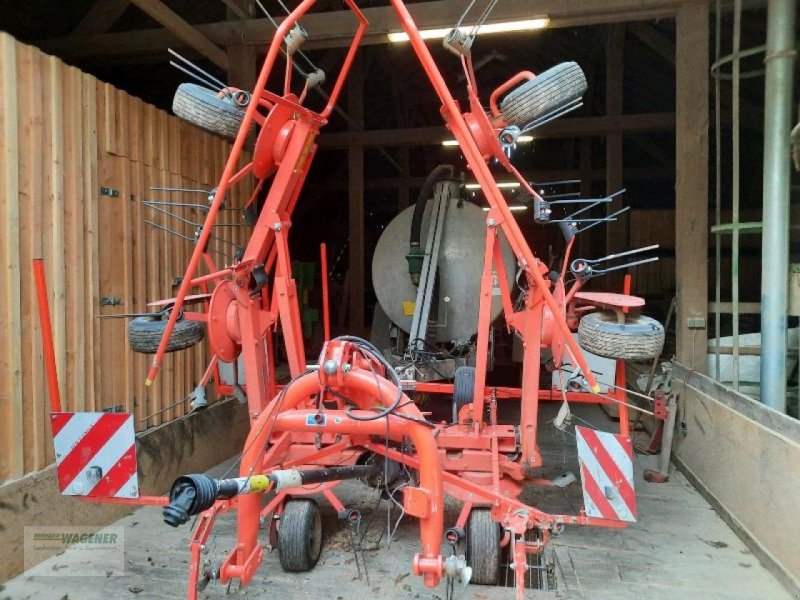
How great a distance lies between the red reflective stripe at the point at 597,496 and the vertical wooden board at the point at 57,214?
319cm

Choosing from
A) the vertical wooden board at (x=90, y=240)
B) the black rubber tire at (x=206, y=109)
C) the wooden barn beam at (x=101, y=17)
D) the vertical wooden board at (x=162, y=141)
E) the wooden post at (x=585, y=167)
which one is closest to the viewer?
the black rubber tire at (x=206, y=109)

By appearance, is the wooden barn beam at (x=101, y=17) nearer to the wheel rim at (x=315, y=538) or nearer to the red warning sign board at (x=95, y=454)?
the red warning sign board at (x=95, y=454)

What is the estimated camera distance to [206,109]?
3125 millimetres

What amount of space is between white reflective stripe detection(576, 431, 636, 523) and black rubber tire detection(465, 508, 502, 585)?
538mm

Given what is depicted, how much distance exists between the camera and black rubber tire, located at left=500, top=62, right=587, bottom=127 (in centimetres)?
296

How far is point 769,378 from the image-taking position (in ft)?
11.6

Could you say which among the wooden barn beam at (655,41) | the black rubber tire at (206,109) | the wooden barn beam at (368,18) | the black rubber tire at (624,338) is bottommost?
the black rubber tire at (624,338)

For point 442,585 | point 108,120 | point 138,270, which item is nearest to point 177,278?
point 138,270

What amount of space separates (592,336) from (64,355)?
325 centimetres

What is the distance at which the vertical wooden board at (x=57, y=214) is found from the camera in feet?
10.9

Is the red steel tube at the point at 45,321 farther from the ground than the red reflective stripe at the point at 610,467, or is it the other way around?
the red steel tube at the point at 45,321

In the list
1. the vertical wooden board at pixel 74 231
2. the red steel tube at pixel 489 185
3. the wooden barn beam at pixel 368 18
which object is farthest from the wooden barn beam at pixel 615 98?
the vertical wooden board at pixel 74 231

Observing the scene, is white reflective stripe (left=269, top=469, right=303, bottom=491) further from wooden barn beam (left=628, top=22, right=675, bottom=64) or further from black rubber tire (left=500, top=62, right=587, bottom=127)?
wooden barn beam (left=628, top=22, right=675, bottom=64)

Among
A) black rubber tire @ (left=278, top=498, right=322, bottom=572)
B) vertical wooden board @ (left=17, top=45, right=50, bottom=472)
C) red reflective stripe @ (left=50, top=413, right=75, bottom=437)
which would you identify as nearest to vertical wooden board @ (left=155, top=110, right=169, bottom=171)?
vertical wooden board @ (left=17, top=45, right=50, bottom=472)
